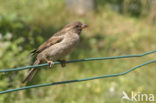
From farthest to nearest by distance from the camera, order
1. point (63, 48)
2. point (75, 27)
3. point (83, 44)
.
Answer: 1. point (83, 44)
2. point (75, 27)
3. point (63, 48)

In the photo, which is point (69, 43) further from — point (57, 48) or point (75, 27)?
point (75, 27)

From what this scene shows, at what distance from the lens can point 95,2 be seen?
9.42 m

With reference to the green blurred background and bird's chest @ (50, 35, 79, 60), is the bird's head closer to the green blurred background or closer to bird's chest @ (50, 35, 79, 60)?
bird's chest @ (50, 35, 79, 60)

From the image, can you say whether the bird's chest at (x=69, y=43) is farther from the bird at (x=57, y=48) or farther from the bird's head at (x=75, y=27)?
the bird's head at (x=75, y=27)

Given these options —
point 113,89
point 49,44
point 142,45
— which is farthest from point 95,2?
point 49,44

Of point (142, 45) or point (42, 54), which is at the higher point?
point (42, 54)

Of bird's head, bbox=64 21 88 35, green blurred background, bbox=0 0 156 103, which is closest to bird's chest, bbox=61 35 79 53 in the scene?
bird's head, bbox=64 21 88 35

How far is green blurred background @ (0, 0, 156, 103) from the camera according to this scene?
16.4ft

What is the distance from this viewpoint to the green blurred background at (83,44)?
16.4 feet

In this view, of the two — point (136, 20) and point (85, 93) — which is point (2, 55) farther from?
point (136, 20)

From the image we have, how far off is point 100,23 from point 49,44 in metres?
4.72

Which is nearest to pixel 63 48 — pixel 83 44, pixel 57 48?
pixel 57 48

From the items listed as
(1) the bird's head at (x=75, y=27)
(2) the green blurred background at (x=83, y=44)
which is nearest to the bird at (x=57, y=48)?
(1) the bird's head at (x=75, y=27)

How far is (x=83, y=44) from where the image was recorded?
292 inches
